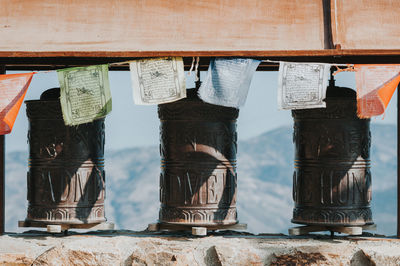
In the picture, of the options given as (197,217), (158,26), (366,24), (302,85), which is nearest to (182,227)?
(197,217)

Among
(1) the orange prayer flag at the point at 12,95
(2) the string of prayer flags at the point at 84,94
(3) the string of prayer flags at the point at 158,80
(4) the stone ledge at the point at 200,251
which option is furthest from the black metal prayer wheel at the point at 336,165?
(1) the orange prayer flag at the point at 12,95

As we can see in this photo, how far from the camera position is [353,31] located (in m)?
5.09

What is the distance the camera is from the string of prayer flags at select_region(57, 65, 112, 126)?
511cm

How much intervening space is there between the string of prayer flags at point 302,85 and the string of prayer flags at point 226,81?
0.22 metres

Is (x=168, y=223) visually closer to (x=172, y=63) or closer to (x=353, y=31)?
(x=172, y=63)

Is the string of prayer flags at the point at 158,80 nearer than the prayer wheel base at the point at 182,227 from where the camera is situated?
Yes

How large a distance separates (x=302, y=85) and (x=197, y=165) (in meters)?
0.89

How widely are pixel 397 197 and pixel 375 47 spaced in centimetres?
105

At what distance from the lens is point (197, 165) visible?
521 cm

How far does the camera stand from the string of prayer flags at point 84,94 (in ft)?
16.8

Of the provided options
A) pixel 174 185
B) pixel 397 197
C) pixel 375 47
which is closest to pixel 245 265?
pixel 174 185

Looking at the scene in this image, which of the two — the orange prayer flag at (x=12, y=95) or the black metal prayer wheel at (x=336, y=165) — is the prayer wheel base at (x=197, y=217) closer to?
the black metal prayer wheel at (x=336, y=165)

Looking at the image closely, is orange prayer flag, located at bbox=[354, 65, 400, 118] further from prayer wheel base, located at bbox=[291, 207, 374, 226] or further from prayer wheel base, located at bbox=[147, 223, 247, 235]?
prayer wheel base, located at bbox=[147, 223, 247, 235]

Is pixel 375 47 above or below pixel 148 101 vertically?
above
